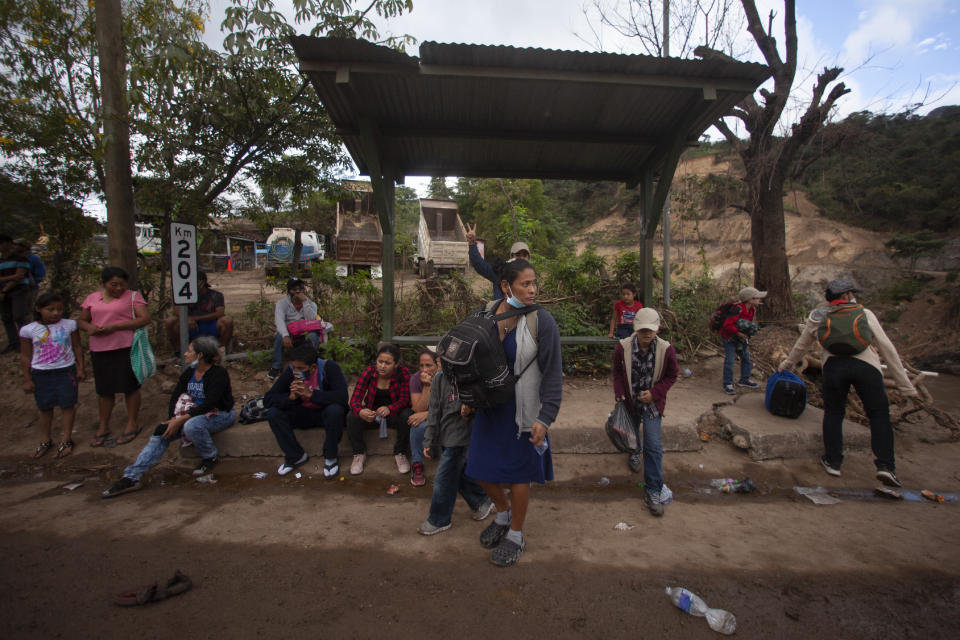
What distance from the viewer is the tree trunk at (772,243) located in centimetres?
816

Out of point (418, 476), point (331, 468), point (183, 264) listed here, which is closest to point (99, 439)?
point (183, 264)

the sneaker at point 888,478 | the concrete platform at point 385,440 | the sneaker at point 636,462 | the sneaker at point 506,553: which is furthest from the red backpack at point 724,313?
the sneaker at point 506,553

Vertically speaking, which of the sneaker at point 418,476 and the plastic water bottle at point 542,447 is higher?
the plastic water bottle at point 542,447

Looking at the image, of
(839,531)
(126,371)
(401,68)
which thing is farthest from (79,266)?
(839,531)

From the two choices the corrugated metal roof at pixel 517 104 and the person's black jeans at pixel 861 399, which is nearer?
the person's black jeans at pixel 861 399

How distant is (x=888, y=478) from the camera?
3.77m

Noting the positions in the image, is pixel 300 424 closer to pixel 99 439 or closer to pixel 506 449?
pixel 99 439

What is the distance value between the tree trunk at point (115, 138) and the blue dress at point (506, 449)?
17.2 feet

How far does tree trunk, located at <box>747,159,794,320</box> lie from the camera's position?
816 centimetres

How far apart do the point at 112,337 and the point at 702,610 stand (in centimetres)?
543

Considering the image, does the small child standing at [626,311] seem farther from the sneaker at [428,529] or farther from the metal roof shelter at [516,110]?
the sneaker at [428,529]

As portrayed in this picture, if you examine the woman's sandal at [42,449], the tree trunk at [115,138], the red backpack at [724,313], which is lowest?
the woman's sandal at [42,449]

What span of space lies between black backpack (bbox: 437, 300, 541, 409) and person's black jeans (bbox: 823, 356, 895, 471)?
3.31 m

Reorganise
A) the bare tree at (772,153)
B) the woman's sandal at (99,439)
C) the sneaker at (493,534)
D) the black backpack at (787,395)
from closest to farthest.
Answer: the sneaker at (493,534), the woman's sandal at (99,439), the black backpack at (787,395), the bare tree at (772,153)
